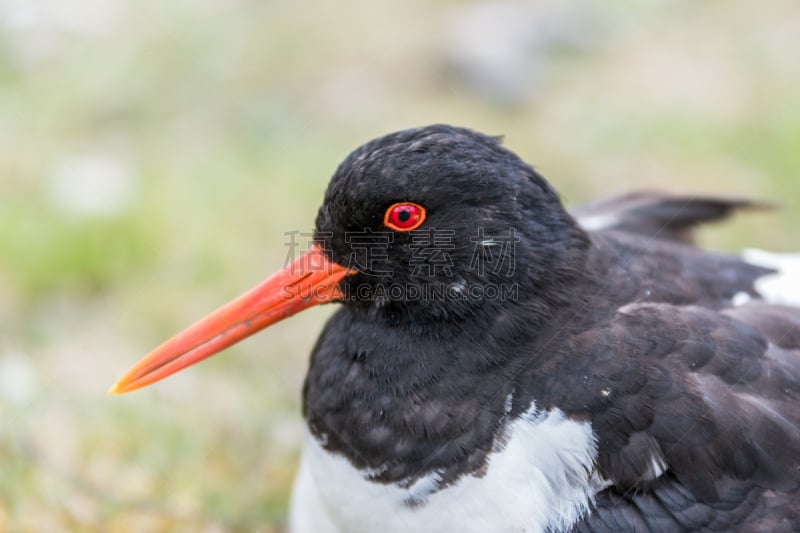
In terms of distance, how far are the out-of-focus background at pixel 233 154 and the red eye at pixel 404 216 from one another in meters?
1.65

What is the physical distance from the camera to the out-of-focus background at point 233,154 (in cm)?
421

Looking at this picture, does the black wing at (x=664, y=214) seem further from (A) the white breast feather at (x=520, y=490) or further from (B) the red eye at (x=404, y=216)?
(A) the white breast feather at (x=520, y=490)

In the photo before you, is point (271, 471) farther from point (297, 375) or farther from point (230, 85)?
point (230, 85)

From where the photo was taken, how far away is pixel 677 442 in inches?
113

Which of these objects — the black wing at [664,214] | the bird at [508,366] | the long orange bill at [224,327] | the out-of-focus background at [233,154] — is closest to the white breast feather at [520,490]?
the bird at [508,366]

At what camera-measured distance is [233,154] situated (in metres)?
6.59

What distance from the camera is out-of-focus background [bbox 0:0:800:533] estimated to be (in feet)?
13.8

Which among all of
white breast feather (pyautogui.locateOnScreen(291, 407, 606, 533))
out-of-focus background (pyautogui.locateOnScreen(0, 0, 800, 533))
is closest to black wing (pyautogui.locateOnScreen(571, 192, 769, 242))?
white breast feather (pyautogui.locateOnScreen(291, 407, 606, 533))

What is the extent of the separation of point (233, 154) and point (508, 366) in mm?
4017

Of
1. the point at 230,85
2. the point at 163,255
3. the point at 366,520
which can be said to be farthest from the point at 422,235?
the point at 230,85

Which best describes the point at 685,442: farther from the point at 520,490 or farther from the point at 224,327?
the point at 224,327

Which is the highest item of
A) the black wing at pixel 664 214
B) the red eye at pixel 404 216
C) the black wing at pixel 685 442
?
the red eye at pixel 404 216

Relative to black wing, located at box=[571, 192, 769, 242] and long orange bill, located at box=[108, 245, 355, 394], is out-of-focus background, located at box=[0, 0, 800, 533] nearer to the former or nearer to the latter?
long orange bill, located at box=[108, 245, 355, 394]

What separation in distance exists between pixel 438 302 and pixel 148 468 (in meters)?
1.71
